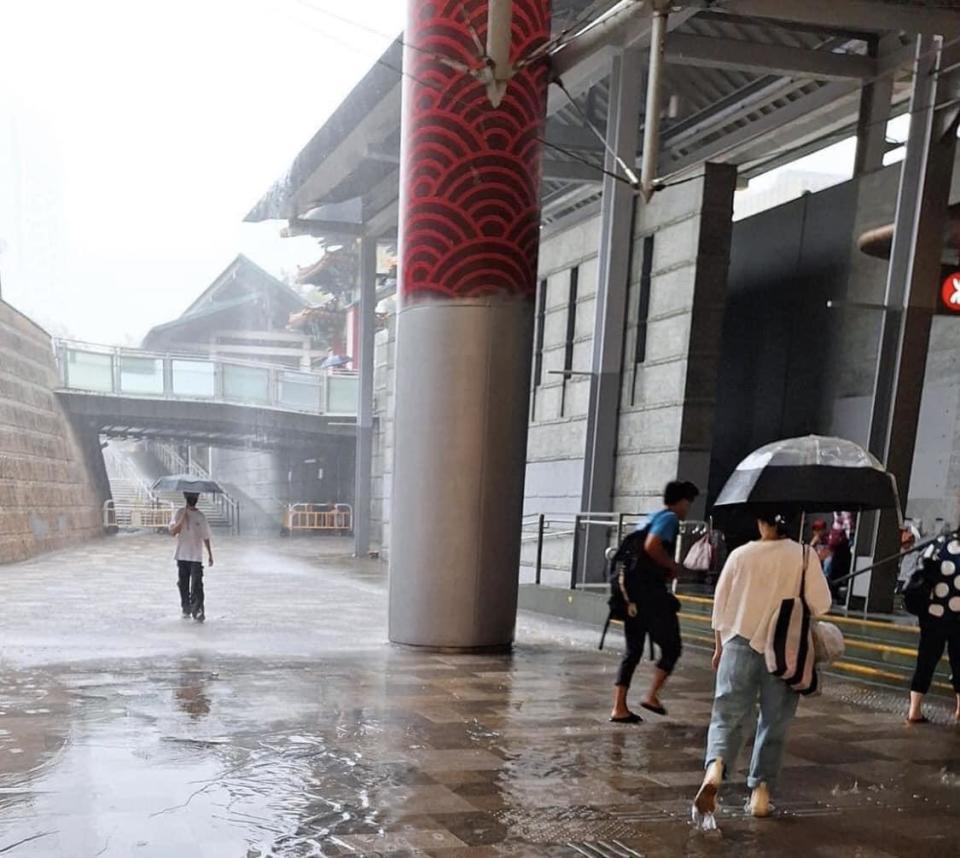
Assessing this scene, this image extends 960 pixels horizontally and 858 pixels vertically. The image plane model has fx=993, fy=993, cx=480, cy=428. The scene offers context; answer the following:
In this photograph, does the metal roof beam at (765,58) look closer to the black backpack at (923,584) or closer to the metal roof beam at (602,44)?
the metal roof beam at (602,44)

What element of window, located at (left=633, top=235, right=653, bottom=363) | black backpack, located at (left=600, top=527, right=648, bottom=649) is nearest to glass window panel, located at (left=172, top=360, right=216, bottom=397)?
window, located at (left=633, top=235, right=653, bottom=363)

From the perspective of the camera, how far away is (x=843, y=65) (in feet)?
46.1

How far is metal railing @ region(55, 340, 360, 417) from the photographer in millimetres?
26344

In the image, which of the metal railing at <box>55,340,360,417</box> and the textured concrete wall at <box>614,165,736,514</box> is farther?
the metal railing at <box>55,340,360,417</box>

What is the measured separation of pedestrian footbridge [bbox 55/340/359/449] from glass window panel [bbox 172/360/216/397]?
0.03m

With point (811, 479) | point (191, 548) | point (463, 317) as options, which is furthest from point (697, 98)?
point (811, 479)

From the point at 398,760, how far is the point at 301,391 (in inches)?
1034

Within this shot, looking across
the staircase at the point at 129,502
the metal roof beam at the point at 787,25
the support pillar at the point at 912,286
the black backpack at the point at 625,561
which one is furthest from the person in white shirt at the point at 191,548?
the staircase at the point at 129,502

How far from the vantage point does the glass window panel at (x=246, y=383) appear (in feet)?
95.6

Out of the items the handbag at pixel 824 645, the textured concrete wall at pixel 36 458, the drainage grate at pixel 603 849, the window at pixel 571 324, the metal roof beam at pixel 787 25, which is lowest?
the textured concrete wall at pixel 36 458

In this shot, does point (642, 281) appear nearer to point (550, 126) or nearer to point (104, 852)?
point (550, 126)

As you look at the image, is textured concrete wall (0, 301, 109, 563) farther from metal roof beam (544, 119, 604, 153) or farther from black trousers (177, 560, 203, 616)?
metal roof beam (544, 119, 604, 153)

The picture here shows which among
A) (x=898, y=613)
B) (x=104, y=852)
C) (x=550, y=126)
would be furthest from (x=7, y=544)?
(x=104, y=852)

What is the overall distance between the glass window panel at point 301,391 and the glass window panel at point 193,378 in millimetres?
2278
